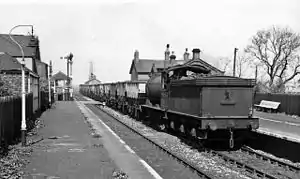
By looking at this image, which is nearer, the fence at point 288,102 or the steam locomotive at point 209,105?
the steam locomotive at point 209,105

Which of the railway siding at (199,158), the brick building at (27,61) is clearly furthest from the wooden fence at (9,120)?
the railway siding at (199,158)

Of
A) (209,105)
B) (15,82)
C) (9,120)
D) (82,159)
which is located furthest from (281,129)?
(15,82)

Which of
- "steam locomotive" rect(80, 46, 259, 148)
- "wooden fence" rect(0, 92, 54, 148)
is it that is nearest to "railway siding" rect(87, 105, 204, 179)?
"steam locomotive" rect(80, 46, 259, 148)

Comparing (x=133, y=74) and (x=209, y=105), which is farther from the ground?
(x=133, y=74)

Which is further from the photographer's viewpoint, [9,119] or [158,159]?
[9,119]

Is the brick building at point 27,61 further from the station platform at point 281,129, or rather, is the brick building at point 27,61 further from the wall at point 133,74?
the wall at point 133,74

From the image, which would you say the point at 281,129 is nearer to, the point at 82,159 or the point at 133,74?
the point at 82,159

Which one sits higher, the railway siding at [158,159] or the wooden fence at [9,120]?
the wooden fence at [9,120]

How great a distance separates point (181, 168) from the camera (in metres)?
10.5

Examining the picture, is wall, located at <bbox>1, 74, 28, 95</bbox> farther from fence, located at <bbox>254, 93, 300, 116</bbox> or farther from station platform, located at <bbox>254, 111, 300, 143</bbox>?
fence, located at <bbox>254, 93, 300, 116</bbox>

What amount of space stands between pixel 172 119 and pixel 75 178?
863 centimetres

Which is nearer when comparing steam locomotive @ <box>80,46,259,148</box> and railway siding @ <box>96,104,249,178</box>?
railway siding @ <box>96,104,249,178</box>

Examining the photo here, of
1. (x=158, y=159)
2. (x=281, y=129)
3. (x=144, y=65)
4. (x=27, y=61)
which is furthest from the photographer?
(x=144, y=65)

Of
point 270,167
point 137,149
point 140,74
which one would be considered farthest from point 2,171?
point 140,74
